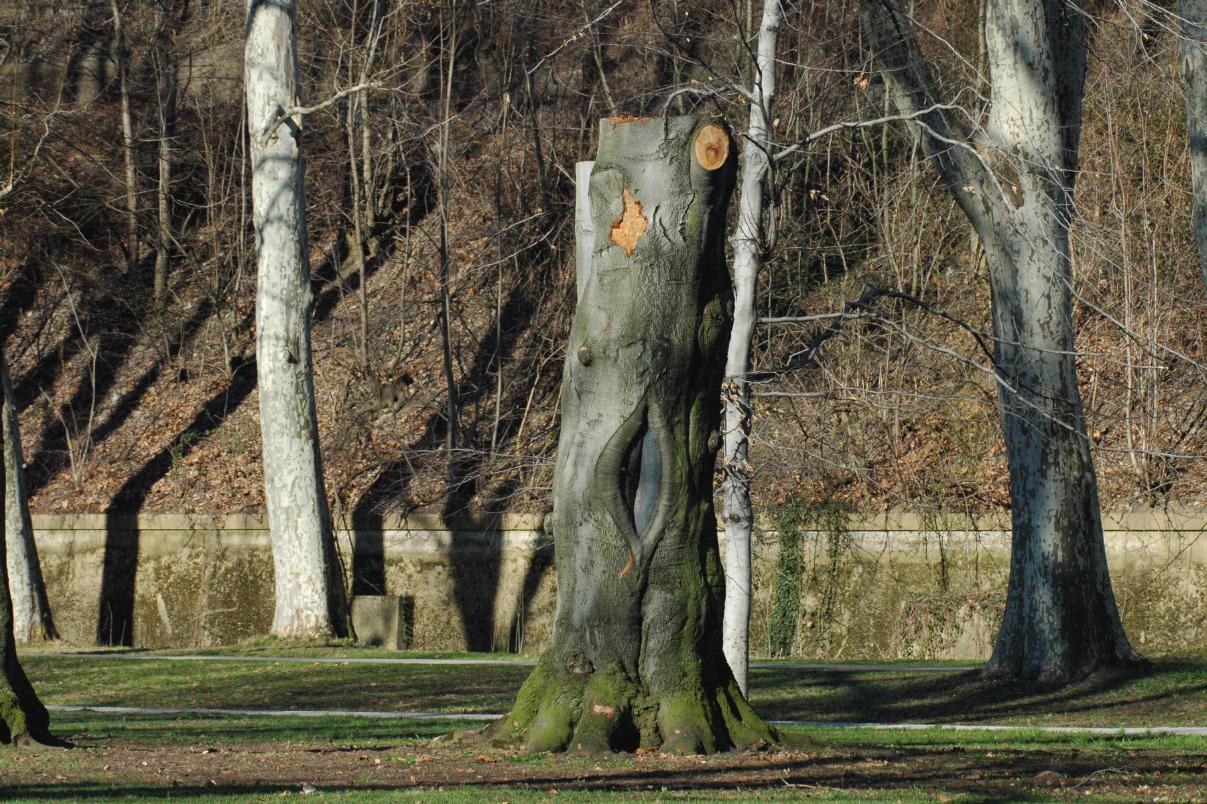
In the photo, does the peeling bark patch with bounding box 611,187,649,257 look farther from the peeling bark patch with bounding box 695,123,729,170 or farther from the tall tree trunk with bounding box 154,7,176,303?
the tall tree trunk with bounding box 154,7,176,303

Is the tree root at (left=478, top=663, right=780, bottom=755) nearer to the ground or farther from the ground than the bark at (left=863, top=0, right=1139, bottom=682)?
nearer to the ground

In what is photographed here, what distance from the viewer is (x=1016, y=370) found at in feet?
46.2

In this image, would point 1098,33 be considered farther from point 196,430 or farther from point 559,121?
point 196,430

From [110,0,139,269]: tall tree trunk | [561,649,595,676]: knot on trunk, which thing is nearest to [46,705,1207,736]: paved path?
[561,649,595,676]: knot on trunk

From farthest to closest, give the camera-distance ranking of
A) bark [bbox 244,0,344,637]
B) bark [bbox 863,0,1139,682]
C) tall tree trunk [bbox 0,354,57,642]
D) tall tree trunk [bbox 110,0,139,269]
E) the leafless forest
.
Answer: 1. tall tree trunk [bbox 110,0,139,269]
2. tall tree trunk [bbox 0,354,57,642]
3. the leafless forest
4. bark [bbox 244,0,344,637]
5. bark [bbox 863,0,1139,682]

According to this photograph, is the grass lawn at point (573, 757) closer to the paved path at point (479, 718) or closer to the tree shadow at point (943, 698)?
the tree shadow at point (943, 698)

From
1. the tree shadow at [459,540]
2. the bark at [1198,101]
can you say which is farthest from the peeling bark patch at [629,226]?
the tree shadow at [459,540]

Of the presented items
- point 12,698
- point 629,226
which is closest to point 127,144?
point 12,698

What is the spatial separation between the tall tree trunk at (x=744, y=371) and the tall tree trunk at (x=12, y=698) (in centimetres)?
492

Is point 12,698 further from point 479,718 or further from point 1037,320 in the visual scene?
point 1037,320

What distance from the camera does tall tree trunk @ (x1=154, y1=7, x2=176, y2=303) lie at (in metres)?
28.7

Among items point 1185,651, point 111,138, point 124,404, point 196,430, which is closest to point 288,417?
point 196,430

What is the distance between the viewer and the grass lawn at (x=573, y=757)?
7.20m

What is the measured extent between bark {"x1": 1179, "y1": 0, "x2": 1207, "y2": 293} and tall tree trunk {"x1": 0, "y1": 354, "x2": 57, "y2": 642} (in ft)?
53.6
